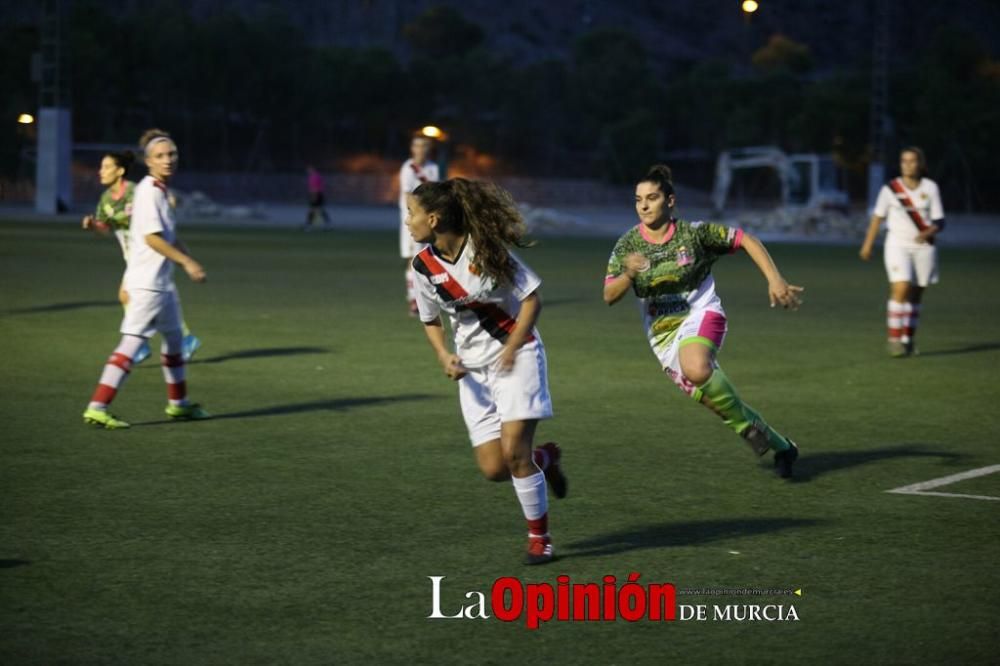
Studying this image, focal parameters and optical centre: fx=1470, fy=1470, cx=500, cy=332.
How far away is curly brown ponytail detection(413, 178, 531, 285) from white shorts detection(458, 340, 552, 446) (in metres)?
0.37

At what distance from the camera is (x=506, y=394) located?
6.27m

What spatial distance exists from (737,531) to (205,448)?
12.1 feet

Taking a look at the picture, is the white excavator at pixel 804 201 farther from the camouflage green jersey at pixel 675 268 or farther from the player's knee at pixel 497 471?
the player's knee at pixel 497 471

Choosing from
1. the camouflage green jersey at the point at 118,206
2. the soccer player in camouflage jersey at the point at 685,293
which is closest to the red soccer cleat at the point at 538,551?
the soccer player in camouflage jersey at the point at 685,293

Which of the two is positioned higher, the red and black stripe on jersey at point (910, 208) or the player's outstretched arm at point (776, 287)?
the red and black stripe on jersey at point (910, 208)

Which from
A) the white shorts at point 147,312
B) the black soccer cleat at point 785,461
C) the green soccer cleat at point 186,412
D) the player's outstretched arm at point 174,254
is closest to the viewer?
the black soccer cleat at point 785,461

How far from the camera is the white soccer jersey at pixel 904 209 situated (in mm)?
14867

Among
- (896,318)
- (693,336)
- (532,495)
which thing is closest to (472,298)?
(532,495)

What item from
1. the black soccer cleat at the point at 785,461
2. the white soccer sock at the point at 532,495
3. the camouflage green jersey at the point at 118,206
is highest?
the camouflage green jersey at the point at 118,206

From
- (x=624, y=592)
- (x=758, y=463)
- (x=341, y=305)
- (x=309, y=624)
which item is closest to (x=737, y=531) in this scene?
(x=624, y=592)

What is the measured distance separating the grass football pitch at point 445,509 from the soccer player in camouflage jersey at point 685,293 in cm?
40

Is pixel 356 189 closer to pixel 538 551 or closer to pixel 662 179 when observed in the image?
pixel 662 179

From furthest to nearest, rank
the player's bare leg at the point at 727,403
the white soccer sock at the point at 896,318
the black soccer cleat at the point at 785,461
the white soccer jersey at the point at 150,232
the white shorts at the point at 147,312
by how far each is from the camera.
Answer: the white soccer sock at the point at 896,318 < the white shorts at the point at 147,312 < the white soccer jersey at the point at 150,232 < the black soccer cleat at the point at 785,461 < the player's bare leg at the point at 727,403

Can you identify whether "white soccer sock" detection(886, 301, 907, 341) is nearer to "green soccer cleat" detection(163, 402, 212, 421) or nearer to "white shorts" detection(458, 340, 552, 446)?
"green soccer cleat" detection(163, 402, 212, 421)
